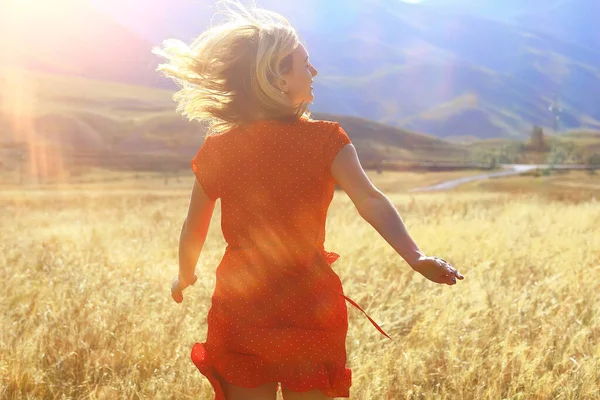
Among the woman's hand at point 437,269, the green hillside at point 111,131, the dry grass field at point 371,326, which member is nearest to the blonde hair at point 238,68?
the woman's hand at point 437,269

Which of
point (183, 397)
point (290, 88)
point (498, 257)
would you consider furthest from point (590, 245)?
point (290, 88)

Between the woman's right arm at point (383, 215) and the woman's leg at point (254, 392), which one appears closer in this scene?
the woman's right arm at point (383, 215)

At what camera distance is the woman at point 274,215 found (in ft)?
7.10

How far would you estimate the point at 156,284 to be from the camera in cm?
540

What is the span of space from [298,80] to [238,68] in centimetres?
21

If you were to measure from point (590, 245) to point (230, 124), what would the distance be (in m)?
5.40

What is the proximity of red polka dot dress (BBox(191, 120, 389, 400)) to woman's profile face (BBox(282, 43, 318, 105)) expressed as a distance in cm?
9

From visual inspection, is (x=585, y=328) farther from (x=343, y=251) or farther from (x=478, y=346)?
(x=343, y=251)

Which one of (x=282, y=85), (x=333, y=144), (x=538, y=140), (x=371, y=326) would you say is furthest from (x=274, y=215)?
(x=538, y=140)

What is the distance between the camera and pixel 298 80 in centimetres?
225

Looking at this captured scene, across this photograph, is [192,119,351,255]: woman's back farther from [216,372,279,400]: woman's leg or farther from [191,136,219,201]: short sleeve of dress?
[216,372,279,400]: woman's leg

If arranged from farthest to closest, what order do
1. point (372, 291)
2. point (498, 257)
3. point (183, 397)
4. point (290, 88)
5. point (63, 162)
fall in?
point (63, 162) < point (498, 257) < point (372, 291) < point (183, 397) < point (290, 88)

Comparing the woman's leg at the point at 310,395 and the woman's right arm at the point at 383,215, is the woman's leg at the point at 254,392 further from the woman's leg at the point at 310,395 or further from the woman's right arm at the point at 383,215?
the woman's right arm at the point at 383,215

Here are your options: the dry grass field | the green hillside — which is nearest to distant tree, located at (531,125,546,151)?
the green hillside
